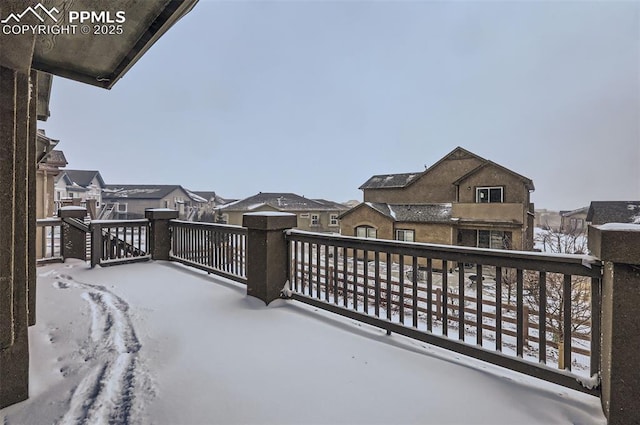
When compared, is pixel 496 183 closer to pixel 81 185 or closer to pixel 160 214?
pixel 160 214

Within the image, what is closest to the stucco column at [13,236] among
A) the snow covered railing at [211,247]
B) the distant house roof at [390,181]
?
the snow covered railing at [211,247]

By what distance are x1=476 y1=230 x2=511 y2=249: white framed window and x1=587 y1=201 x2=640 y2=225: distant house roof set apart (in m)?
5.80

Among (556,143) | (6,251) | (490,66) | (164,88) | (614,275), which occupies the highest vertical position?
(490,66)

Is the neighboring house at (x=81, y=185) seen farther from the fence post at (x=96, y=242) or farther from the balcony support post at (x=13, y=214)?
the balcony support post at (x=13, y=214)

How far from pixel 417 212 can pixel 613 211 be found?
1140cm

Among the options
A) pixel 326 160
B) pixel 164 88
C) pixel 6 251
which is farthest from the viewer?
pixel 326 160

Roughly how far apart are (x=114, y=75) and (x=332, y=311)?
3.37 m

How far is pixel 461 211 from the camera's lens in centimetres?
1420

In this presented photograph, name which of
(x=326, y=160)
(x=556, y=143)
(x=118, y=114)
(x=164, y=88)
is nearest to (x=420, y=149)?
(x=326, y=160)

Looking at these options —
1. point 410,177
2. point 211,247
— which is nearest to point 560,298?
point 211,247

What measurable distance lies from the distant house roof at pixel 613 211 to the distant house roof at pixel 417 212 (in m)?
7.97

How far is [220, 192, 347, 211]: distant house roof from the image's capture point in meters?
26.5

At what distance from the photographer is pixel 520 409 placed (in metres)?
1.55

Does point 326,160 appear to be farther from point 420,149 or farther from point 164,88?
point 164,88
